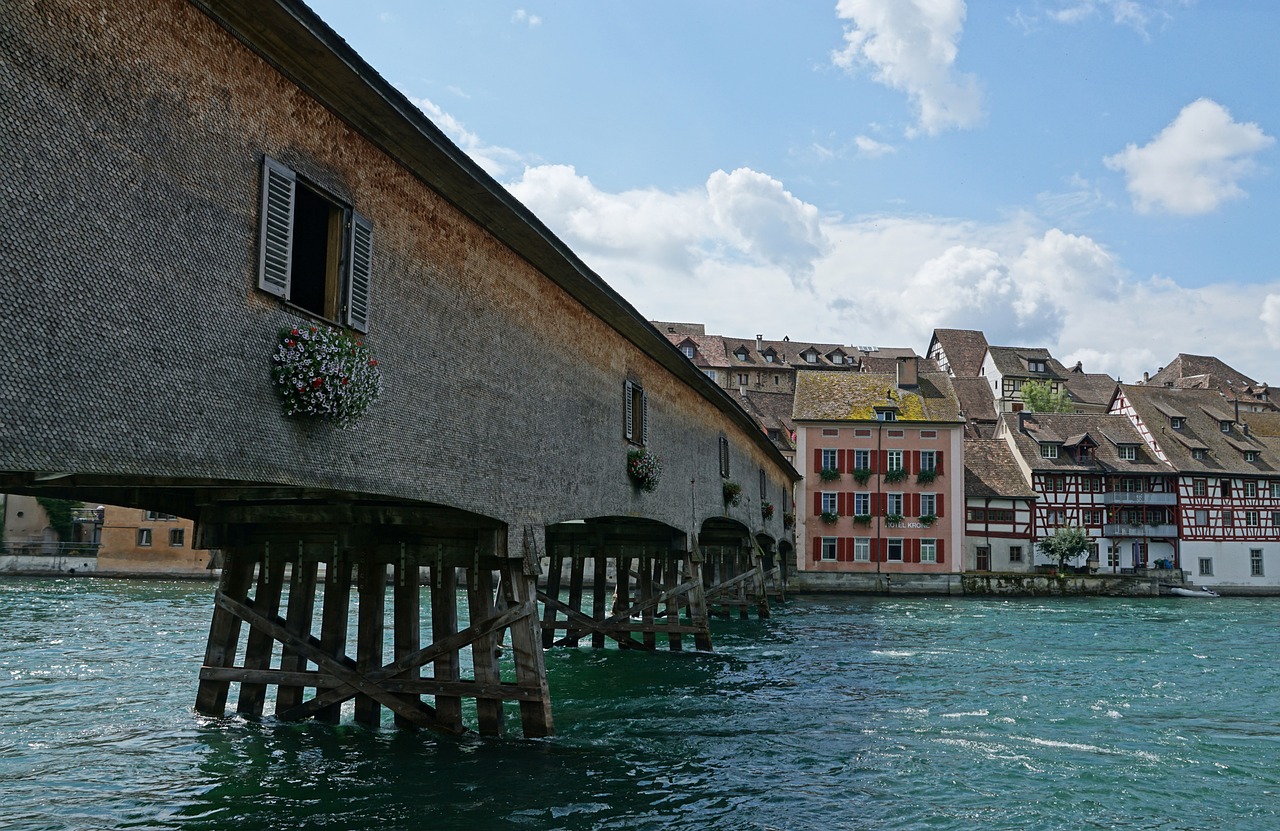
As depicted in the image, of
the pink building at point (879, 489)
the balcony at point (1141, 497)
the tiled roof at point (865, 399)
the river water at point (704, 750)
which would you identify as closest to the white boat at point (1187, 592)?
the balcony at point (1141, 497)

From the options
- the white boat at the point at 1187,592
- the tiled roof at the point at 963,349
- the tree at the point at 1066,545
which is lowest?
the white boat at the point at 1187,592

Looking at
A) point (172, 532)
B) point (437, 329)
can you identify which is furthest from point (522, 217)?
point (172, 532)

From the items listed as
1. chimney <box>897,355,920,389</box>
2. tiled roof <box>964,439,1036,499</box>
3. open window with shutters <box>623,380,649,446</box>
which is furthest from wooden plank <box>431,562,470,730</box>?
tiled roof <box>964,439,1036,499</box>

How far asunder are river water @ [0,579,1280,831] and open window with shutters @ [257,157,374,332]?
4069 mm

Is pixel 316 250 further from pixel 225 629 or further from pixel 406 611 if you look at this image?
pixel 225 629

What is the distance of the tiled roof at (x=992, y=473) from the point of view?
158 feet

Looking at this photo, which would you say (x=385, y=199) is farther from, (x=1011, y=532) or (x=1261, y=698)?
(x=1011, y=532)

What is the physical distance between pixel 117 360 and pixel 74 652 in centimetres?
1636

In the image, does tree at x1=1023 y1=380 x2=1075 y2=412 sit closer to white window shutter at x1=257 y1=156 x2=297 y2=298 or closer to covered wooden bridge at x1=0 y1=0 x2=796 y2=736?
covered wooden bridge at x1=0 y1=0 x2=796 y2=736

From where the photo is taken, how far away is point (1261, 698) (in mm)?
16609

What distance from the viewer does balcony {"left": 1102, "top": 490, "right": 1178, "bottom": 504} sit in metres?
48.8

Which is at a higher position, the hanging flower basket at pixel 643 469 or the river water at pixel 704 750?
the hanging flower basket at pixel 643 469

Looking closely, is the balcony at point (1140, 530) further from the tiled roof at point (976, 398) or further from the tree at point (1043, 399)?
the tree at point (1043, 399)

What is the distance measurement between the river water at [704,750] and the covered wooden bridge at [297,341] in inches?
40.1
